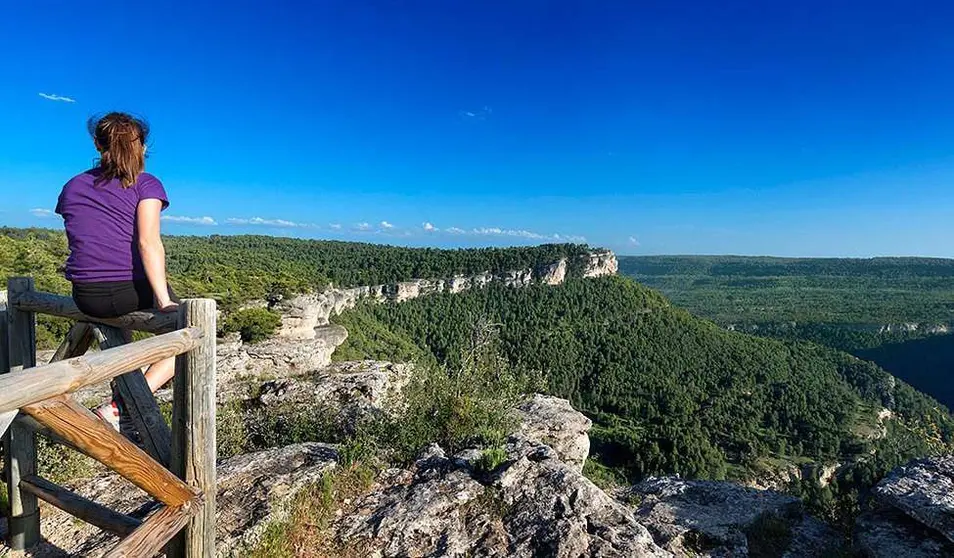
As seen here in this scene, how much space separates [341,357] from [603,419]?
32258mm

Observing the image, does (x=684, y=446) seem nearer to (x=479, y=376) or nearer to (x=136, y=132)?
(x=479, y=376)

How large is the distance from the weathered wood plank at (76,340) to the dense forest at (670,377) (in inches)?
1336

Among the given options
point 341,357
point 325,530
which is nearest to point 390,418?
point 325,530

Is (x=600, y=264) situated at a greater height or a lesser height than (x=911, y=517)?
greater

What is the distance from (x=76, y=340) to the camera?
9.99ft

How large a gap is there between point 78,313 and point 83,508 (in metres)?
1.20

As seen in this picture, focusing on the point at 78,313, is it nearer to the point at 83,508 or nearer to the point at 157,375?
the point at 157,375

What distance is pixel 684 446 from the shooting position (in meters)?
37.8

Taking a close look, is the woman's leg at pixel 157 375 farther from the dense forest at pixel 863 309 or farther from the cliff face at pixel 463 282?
the dense forest at pixel 863 309

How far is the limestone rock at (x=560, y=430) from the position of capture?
8.77 metres

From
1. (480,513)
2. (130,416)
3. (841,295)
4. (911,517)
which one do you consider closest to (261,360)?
(480,513)

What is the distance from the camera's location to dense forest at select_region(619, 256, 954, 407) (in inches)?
3787

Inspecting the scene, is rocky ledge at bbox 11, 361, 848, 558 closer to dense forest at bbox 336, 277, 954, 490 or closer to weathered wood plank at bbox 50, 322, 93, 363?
weathered wood plank at bbox 50, 322, 93, 363

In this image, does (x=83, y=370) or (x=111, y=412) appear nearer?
(x=83, y=370)
